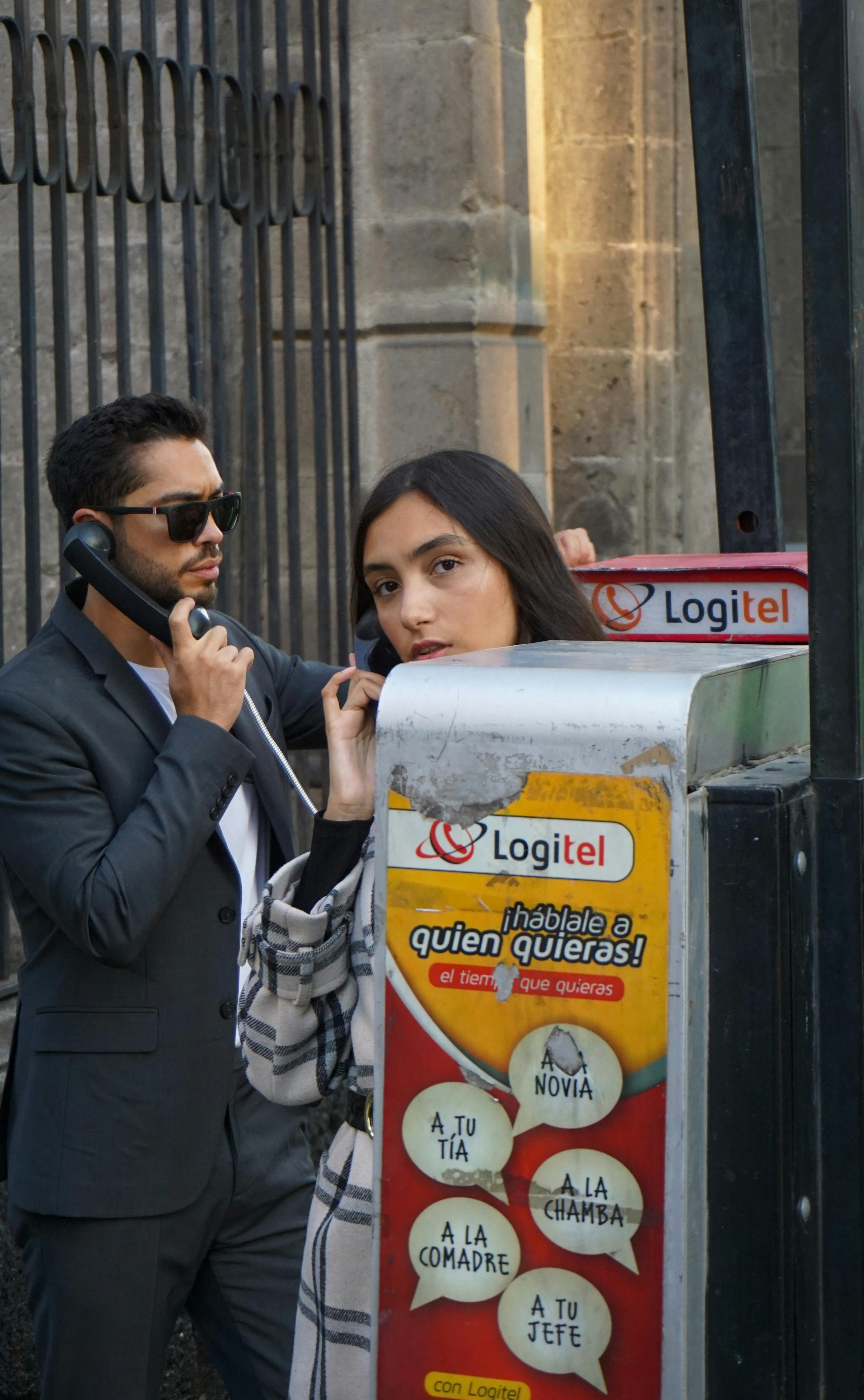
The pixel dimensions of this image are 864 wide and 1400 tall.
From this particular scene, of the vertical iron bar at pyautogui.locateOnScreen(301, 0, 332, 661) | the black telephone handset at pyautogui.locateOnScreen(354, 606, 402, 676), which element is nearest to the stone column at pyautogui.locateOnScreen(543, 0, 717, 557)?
the vertical iron bar at pyautogui.locateOnScreen(301, 0, 332, 661)

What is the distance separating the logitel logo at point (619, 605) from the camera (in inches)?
88.5

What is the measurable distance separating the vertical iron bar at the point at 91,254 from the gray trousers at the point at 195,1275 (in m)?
1.88

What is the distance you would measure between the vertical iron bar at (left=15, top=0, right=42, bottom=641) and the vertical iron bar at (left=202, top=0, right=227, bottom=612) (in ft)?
2.41

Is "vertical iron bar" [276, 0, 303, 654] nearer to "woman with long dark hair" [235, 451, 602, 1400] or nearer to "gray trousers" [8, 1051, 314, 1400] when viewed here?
"gray trousers" [8, 1051, 314, 1400]

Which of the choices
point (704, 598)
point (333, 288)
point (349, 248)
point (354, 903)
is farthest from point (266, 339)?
point (354, 903)

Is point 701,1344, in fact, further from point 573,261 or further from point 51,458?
point 573,261

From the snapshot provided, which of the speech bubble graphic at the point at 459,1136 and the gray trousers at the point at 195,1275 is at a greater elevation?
the speech bubble graphic at the point at 459,1136

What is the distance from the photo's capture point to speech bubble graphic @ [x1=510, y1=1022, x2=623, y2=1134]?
45.5 inches

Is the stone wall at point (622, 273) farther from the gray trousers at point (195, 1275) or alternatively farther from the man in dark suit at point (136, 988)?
the gray trousers at point (195, 1275)

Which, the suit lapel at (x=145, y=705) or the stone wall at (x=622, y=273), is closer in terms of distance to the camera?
the suit lapel at (x=145, y=705)

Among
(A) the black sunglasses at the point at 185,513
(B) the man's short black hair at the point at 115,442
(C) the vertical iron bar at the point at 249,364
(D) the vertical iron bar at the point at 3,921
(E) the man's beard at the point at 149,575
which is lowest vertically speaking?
(D) the vertical iron bar at the point at 3,921

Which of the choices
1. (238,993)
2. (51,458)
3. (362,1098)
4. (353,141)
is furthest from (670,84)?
(362,1098)

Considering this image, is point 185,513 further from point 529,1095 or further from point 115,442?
point 529,1095

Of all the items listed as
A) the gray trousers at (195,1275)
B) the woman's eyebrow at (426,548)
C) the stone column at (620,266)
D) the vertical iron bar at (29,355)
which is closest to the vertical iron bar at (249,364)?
the vertical iron bar at (29,355)
